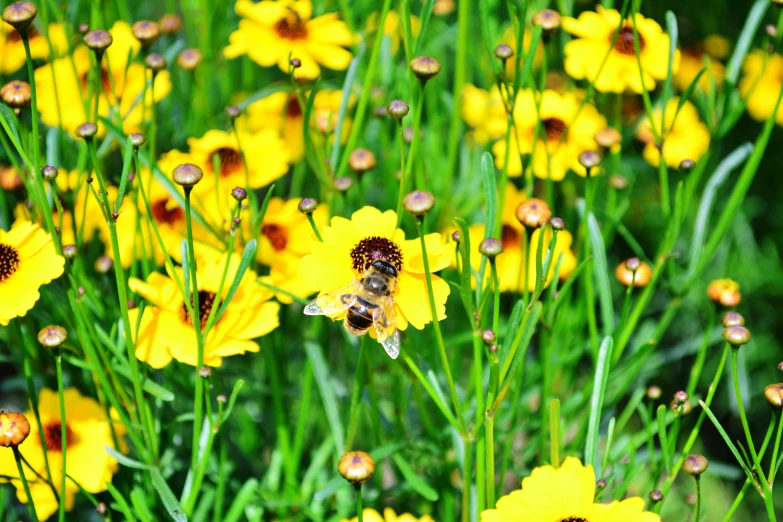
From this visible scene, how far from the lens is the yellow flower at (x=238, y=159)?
93 centimetres

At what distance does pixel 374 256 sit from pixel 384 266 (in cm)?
2

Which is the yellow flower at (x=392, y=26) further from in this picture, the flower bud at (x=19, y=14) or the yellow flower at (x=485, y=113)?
the flower bud at (x=19, y=14)

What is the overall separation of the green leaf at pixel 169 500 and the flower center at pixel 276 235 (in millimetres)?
276

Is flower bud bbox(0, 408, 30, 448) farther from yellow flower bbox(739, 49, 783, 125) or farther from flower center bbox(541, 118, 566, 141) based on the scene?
yellow flower bbox(739, 49, 783, 125)

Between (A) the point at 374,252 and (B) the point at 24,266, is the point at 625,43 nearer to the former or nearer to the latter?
(A) the point at 374,252

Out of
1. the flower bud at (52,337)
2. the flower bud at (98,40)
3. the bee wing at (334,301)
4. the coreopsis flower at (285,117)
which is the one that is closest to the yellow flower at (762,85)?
the coreopsis flower at (285,117)

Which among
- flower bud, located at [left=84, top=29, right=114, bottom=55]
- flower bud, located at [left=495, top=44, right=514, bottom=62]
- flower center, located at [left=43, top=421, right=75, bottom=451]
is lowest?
flower center, located at [left=43, top=421, right=75, bottom=451]

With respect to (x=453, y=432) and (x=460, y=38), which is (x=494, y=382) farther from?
(x=460, y=38)

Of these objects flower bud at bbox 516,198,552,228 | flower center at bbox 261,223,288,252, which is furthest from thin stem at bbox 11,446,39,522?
flower bud at bbox 516,198,552,228

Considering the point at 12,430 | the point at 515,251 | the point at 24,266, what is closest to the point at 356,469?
the point at 12,430

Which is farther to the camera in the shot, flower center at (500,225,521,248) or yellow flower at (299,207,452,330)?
flower center at (500,225,521,248)

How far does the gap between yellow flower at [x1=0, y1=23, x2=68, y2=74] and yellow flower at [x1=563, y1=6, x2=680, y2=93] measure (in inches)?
23.3

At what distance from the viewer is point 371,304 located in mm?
735

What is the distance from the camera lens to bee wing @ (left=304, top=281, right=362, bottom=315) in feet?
2.46
